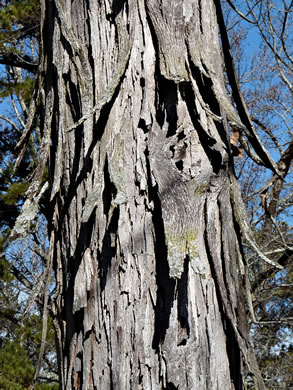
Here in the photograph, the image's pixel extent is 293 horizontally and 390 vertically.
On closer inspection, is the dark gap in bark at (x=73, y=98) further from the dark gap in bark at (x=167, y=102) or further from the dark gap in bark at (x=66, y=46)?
the dark gap in bark at (x=167, y=102)

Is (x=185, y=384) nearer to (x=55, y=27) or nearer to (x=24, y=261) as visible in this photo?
(x=55, y=27)

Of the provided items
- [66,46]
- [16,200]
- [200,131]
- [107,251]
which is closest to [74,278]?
[107,251]

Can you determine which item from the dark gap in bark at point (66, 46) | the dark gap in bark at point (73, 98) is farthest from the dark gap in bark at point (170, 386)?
the dark gap in bark at point (66, 46)

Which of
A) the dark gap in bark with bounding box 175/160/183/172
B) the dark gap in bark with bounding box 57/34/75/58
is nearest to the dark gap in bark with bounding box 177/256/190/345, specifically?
the dark gap in bark with bounding box 175/160/183/172

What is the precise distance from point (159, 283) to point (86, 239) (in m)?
0.22

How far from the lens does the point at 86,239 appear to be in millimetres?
1172

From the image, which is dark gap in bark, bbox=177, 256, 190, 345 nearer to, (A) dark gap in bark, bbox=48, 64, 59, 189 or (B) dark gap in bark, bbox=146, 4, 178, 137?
(B) dark gap in bark, bbox=146, 4, 178, 137

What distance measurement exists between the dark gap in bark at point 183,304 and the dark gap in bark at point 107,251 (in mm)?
166

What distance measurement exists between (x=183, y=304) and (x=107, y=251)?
21 centimetres

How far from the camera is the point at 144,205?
3.73ft

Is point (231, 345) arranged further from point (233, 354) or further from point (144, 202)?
point (144, 202)

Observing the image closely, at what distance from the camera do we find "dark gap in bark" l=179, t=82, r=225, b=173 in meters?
1.16

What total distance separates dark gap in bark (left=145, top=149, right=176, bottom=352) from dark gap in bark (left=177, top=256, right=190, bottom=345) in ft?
0.05

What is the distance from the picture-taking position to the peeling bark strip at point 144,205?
1055mm
